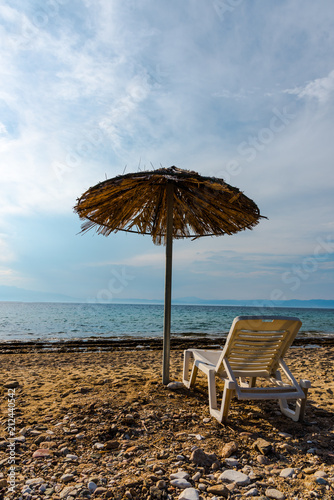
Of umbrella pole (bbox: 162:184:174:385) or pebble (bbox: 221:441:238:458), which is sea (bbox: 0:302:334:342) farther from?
pebble (bbox: 221:441:238:458)

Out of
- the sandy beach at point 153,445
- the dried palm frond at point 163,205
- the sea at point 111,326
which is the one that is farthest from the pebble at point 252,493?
the sea at point 111,326

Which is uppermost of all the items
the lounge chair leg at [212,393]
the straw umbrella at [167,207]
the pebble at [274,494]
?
the straw umbrella at [167,207]

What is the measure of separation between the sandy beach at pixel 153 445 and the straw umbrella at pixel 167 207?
3.25 ft

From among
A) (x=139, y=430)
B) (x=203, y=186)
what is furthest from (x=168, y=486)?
(x=203, y=186)

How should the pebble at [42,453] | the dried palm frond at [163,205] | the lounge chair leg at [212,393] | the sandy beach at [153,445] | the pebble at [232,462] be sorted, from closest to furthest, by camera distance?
the sandy beach at [153,445]
the pebble at [232,462]
the pebble at [42,453]
the lounge chair leg at [212,393]
the dried palm frond at [163,205]

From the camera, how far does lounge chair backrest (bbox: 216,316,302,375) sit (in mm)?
3082

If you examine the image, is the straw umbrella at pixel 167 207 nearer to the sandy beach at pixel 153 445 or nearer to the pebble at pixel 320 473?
the sandy beach at pixel 153 445

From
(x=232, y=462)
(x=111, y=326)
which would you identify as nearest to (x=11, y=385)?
(x=232, y=462)

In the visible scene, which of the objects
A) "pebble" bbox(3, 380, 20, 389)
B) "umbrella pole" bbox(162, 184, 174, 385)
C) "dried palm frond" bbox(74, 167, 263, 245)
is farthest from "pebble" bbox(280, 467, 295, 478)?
"pebble" bbox(3, 380, 20, 389)

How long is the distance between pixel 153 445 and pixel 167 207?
106 inches

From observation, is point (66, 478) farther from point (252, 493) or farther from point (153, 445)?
point (252, 493)

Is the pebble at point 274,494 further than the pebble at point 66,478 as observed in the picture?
No

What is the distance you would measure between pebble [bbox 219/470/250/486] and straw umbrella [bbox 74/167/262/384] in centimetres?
192

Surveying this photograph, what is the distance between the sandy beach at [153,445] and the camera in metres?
2.03
